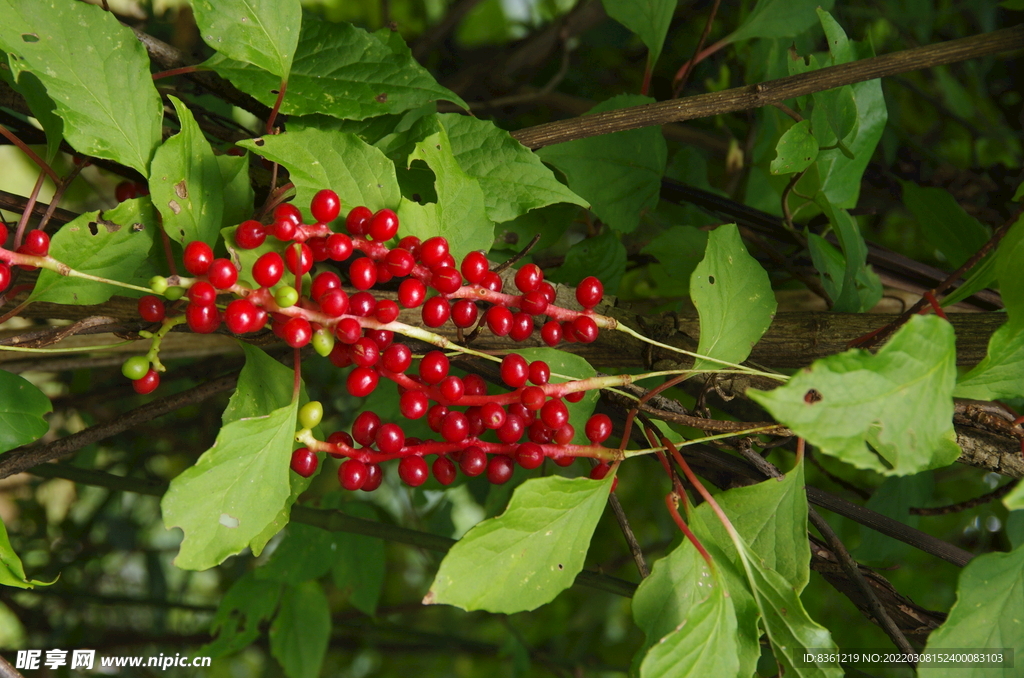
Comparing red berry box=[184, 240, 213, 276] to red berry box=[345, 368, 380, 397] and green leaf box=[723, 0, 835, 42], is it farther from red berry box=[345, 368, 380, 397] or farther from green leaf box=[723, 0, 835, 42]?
green leaf box=[723, 0, 835, 42]

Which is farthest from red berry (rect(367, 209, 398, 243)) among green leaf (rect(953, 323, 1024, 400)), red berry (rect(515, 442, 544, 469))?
green leaf (rect(953, 323, 1024, 400))

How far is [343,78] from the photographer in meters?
0.65

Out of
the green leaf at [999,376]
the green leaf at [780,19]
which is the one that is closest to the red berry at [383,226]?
the green leaf at [999,376]

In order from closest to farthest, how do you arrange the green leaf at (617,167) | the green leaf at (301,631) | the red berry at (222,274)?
1. the red berry at (222,274)
2. the green leaf at (617,167)
3. the green leaf at (301,631)

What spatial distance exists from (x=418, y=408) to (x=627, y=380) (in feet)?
0.56

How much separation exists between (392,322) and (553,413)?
0.15 metres

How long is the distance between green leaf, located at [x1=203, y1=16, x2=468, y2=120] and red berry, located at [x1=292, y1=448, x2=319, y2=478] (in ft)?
1.02

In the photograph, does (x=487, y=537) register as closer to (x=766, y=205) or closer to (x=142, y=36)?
(x=142, y=36)

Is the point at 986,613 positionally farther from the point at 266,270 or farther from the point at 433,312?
the point at 266,270

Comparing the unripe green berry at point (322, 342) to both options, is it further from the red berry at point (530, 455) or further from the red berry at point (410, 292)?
the red berry at point (530, 455)

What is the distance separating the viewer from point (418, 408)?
20.6 inches

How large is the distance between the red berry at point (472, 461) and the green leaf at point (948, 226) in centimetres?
78

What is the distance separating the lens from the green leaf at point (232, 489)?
0.47 meters

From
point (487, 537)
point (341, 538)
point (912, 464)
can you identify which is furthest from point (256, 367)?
point (341, 538)
